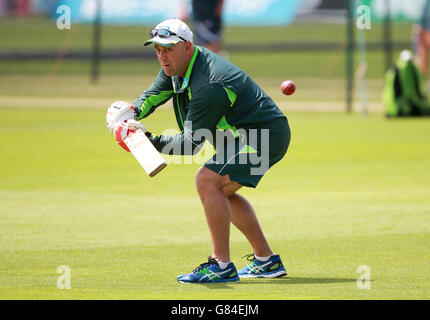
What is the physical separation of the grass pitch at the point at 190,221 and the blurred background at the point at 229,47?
10085 mm

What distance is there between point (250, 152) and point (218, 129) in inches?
12.3

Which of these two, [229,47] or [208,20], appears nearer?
[208,20]

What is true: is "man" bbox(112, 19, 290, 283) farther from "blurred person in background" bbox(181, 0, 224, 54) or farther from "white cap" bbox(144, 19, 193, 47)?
"blurred person in background" bbox(181, 0, 224, 54)

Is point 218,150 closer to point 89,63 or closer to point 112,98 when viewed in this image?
point 112,98

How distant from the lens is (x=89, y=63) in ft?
109

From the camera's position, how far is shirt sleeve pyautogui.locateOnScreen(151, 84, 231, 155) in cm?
725

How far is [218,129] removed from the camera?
7.61m

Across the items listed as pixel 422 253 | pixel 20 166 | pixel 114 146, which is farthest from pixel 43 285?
pixel 114 146

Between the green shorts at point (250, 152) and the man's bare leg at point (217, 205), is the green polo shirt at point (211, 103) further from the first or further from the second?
the man's bare leg at point (217, 205)
